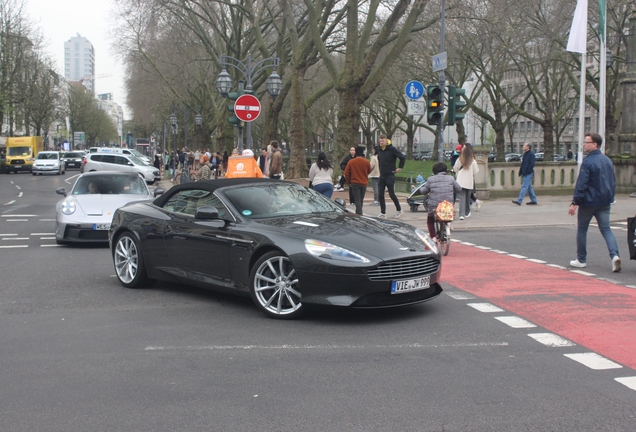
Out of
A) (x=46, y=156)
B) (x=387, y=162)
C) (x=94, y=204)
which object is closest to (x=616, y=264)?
(x=387, y=162)

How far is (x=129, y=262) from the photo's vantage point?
936 centimetres

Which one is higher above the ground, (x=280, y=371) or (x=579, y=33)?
(x=579, y=33)

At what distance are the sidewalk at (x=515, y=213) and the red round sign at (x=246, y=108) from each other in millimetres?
3692

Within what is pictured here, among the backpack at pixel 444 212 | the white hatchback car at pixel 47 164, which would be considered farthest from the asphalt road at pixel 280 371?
the white hatchback car at pixel 47 164

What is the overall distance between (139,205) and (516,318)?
4.77 m

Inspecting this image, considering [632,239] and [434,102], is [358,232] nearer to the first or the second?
[632,239]

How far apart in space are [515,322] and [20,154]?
62.9 meters

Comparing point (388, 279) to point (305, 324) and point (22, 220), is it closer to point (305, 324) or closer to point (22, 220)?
point (305, 324)

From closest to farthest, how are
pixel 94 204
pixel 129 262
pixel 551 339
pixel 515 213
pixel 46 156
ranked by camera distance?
pixel 551 339
pixel 129 262
pixel 94 204
pixel 515 213
pixel 46 156

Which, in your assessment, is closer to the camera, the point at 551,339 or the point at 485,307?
the point at 551,339

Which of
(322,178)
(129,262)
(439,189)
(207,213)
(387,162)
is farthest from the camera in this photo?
(387,162)

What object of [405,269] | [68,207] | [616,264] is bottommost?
[616,264]

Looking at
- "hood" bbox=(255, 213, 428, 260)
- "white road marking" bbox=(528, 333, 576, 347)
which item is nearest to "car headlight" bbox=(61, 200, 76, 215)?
"hood" bbox=(255, 213, 428, 260)

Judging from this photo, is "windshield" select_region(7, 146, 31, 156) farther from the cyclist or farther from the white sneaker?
the white sneaker
